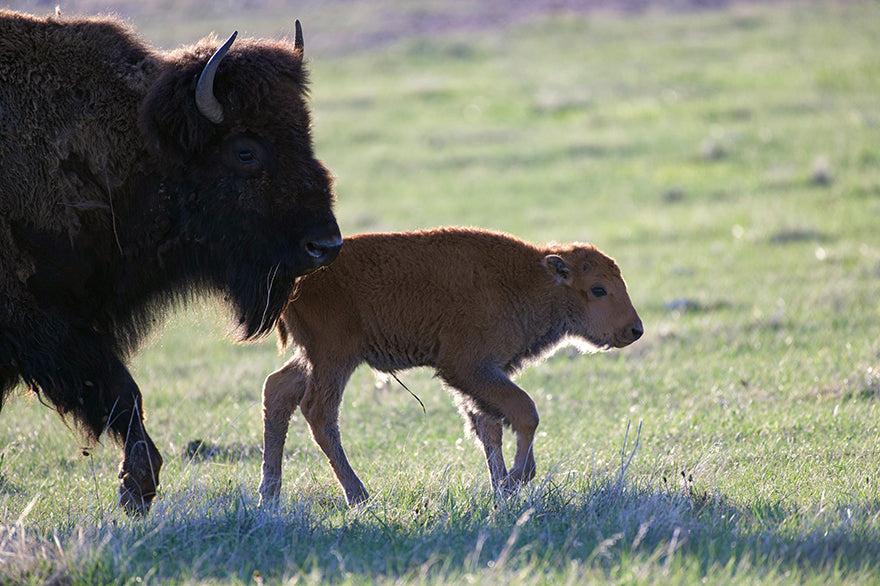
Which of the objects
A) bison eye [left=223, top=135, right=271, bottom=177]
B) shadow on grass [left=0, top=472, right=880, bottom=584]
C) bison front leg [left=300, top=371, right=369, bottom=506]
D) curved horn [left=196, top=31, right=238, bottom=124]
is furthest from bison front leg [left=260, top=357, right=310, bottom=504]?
curved horn [left=196, top=31, right=238, bottom=124]

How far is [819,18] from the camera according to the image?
3738 cm

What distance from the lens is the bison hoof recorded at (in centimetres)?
540

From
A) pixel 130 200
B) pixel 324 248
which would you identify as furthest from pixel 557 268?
pixel 130 200

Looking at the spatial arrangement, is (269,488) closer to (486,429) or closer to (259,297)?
(259,297)

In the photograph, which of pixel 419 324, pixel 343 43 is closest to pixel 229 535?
pixel 419 324

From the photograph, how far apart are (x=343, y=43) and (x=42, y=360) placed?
36499 mm

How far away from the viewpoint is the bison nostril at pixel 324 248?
5.54 meters

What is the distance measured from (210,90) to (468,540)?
2813 mm

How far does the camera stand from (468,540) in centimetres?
457

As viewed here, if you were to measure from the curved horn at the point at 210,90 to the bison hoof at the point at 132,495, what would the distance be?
206cm

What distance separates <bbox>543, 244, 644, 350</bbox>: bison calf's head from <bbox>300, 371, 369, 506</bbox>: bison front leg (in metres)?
1.68

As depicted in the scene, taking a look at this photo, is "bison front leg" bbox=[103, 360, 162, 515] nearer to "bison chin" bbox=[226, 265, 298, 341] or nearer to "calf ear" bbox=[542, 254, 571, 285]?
"bison chin" bbox=[226, 265, 298, 341]

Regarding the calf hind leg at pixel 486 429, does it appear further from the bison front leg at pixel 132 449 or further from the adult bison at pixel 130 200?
the bison front leg at pixel 132 449

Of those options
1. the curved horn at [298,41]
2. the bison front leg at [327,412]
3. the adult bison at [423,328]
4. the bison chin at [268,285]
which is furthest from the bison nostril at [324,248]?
the curved horn at [298,41]
